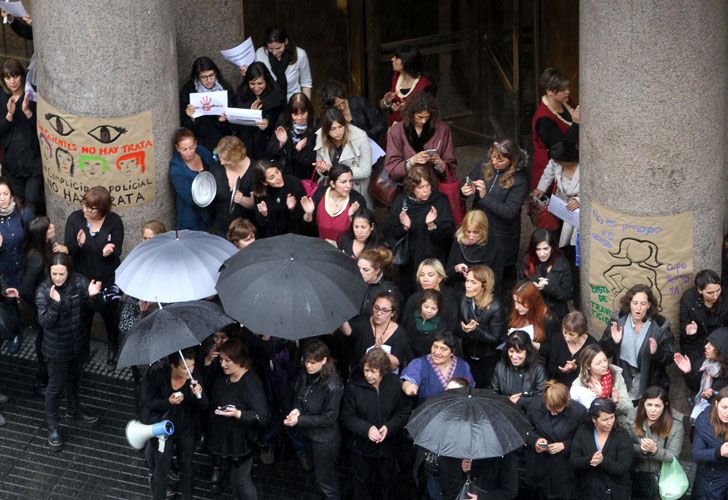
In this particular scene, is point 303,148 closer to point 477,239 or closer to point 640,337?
point 477,239

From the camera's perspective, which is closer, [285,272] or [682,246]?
[285,272]

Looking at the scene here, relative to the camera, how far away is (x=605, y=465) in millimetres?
14375

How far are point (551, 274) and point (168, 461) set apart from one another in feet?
11.4

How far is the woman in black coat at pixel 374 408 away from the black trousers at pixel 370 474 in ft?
0.33

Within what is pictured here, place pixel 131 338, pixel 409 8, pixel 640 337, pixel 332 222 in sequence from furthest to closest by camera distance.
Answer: pixel 409 8, pixel 332 222, pixel 640 337, pixel 131 338

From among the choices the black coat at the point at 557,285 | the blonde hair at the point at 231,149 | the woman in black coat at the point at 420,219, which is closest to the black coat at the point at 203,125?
the blonde hair at the point at 231,149

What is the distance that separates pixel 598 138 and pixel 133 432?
14.4 feet

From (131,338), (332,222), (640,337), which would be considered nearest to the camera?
(131,338)

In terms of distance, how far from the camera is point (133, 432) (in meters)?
14.7

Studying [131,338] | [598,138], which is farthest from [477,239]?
[131,338]

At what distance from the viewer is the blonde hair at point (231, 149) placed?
16984 millimetres

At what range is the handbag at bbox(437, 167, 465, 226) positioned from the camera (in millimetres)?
17047

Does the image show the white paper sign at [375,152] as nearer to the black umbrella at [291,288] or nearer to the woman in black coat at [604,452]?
the black umbrella at [291,288]

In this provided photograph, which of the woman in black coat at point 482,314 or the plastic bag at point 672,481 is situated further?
the woman in black coat at point 482,314
